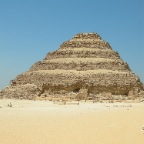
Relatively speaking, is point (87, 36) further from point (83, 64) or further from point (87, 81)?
point (87, 81)

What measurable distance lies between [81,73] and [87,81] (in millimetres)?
2059

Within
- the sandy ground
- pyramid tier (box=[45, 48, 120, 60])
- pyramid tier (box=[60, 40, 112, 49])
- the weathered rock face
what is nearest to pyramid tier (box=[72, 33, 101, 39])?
the weathered rock face

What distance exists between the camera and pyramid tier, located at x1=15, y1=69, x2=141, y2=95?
51.8 meters

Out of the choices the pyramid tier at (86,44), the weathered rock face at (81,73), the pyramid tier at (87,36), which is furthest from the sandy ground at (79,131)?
the pyramid tier at (87,36)

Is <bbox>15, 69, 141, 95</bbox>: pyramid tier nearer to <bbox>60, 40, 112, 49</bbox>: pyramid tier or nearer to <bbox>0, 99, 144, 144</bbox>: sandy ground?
<bbox>60, 40, 112, 49</bbox>: pyramid tier

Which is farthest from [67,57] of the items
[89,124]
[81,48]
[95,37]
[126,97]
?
[89,124]

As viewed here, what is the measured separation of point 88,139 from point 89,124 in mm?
2633

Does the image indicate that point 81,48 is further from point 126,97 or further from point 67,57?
point 126,97

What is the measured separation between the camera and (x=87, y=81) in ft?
170

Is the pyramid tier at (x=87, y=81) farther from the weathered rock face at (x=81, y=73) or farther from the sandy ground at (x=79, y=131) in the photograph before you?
the sandy ground at (x=79, y=131)

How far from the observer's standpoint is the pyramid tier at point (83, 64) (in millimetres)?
54656

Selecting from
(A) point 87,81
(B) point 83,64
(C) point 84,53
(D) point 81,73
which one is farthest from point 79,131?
(C) point 84,53

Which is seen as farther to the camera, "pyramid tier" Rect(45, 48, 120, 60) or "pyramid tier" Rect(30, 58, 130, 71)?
"pyramid tier" Rect(45, 48, 120, 60)

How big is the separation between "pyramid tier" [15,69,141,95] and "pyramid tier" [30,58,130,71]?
99cm
